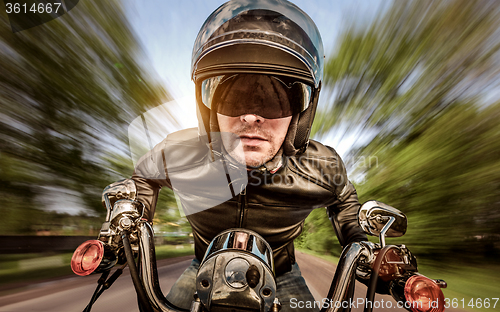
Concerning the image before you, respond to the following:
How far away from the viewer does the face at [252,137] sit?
1102mm

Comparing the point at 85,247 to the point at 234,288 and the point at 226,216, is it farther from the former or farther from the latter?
the point at 226,216

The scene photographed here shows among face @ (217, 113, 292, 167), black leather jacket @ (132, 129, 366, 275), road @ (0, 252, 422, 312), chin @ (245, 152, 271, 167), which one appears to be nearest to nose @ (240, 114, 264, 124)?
face @ (217, 113, 292, 167)

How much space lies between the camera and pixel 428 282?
0.72 metres

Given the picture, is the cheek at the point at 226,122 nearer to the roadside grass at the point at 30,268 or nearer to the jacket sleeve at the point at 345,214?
the jacket sleeve at the point at 345,214

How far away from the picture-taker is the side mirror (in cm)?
94

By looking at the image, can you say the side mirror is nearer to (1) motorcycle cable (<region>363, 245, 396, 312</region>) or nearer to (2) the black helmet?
(1) motorcycle cable (<region>363, 245, 396, 312</region>)

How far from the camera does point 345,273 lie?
0.84 meters

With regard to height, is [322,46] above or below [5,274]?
above

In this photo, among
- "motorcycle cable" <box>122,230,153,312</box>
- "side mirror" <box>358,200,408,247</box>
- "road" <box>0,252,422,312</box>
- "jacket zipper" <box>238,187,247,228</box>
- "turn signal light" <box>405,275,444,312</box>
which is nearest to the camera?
"turn signal light" <box>405,275,444,312</box>

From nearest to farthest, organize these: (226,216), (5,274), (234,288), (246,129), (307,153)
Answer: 1. (234,288)
2. (246,129)
3. (226,216)
4. (307,153)
5. (5,274)

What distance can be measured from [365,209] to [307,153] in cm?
77

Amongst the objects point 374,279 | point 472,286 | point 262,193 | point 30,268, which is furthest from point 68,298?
point 472,286

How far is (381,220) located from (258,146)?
23.7 inches

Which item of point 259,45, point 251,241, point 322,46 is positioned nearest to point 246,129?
point 259,45
